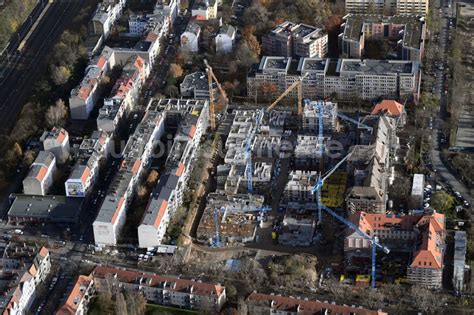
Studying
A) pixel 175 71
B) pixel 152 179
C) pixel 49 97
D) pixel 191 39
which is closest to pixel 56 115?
pixel 49 97

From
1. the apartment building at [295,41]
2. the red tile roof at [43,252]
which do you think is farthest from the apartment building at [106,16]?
the red tile roof at [43,252]

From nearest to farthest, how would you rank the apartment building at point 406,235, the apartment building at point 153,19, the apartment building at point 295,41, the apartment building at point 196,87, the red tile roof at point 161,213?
the apartment building at point 406,235 → the red tile roof at point 161,213 → the apartment building at point 196,87 → the apartment building at point 295,41 → the apartment building at point 153,19

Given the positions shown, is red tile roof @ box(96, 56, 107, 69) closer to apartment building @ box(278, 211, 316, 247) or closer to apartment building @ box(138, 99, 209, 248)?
apartment building @ box(138, 99, 209, 248)

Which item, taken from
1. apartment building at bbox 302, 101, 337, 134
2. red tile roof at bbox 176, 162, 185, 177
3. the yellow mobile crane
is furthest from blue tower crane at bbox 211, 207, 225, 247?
apartment building at bbox 302, 101, 337, 134

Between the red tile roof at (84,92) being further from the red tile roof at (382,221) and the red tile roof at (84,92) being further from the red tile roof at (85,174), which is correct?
the red tile roof at (382,221)

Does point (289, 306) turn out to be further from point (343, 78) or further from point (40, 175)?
point (343, 78)

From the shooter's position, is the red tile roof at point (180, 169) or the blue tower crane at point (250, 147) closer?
the red tile roof at point (180, 169)
